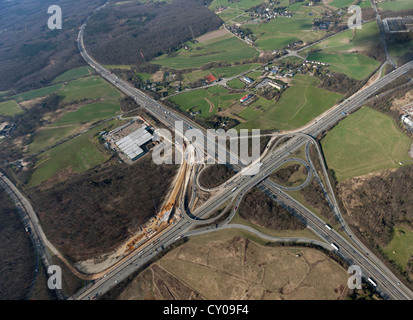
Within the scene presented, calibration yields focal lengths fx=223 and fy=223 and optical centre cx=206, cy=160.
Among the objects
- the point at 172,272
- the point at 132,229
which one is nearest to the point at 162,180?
the point at 132,229

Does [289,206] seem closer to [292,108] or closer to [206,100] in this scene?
[292,108]

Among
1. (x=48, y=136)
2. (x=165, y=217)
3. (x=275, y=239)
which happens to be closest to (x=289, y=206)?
(x=275, y=239)

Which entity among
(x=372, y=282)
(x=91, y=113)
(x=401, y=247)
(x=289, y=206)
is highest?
(x=91, y=113)

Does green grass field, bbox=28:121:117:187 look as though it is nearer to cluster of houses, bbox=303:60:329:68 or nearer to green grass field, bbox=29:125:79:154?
green grass field, bbox=29:125:79:154

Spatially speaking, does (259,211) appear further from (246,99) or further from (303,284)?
(246,99)

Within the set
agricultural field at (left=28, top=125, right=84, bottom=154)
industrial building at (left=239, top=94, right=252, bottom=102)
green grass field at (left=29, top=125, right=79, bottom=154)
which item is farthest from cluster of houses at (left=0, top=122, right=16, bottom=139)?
industrial building at (left=239, top=94, right=252, bottom=102)

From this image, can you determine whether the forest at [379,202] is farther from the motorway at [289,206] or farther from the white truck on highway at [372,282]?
the white truck on highway at [372,282]
